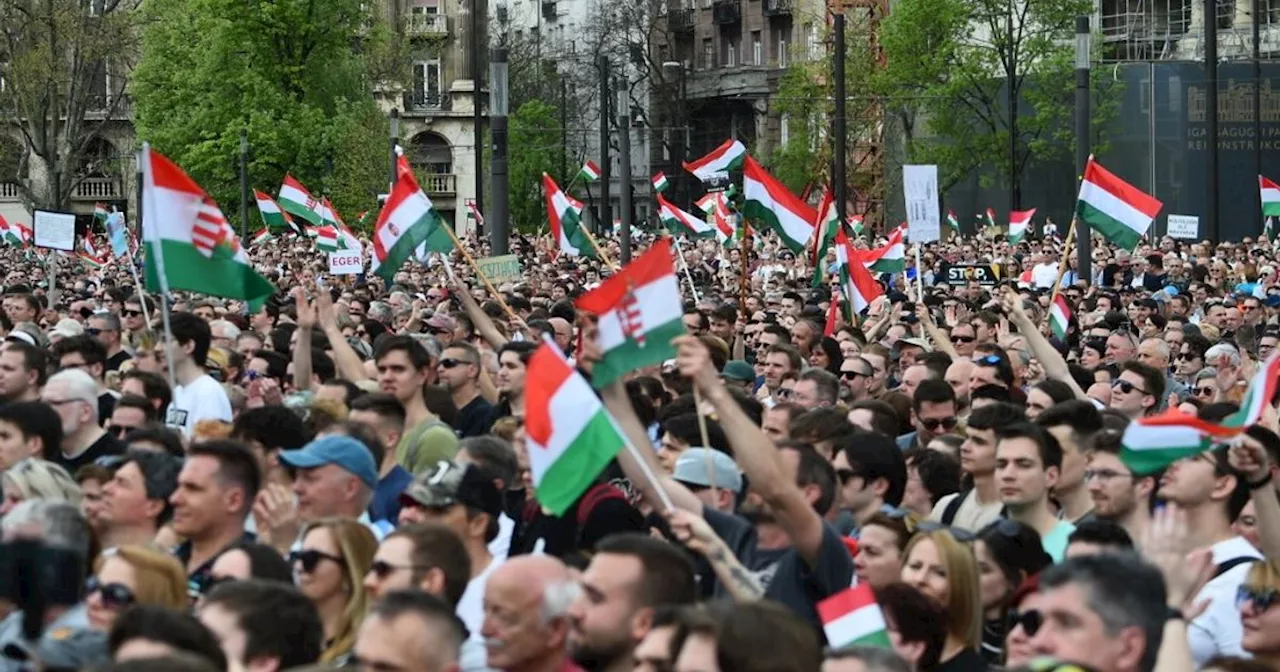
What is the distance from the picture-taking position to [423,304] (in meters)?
21.3

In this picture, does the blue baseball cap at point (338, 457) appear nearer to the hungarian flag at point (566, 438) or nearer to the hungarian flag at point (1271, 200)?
the hungarian flag at point (566, 438)

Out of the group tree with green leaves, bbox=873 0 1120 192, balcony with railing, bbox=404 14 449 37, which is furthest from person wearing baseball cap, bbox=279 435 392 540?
balcony with railing, bbox=404 14 449 37

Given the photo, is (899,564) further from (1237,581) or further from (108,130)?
(108,130)

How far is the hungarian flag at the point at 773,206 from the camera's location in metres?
20.4

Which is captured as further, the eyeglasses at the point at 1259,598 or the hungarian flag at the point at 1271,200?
the hungarian flag at the point at 1271,200

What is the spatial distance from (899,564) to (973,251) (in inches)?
1315

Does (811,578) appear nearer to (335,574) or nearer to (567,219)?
(335,574)

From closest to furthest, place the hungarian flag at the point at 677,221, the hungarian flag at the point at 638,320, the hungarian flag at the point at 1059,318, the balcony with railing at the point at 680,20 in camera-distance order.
A: the hungarian flag at the point at 638,320, the hungarian flag at the point at 1059,318, the hungarian flag at the point at 677,221, the balcony with railing at the point at 680,20

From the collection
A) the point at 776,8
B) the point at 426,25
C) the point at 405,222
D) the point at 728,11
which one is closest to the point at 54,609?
the point at 405,222

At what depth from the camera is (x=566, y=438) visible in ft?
23.1

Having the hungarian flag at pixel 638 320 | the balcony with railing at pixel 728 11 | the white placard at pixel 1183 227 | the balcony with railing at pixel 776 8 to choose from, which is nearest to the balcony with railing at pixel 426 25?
the balcony with railing at pixel 728 11

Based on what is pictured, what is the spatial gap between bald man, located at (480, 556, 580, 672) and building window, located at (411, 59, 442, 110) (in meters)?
80.7

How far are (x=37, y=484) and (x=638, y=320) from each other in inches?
82.5

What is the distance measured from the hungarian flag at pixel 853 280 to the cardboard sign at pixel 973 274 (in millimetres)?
9024
